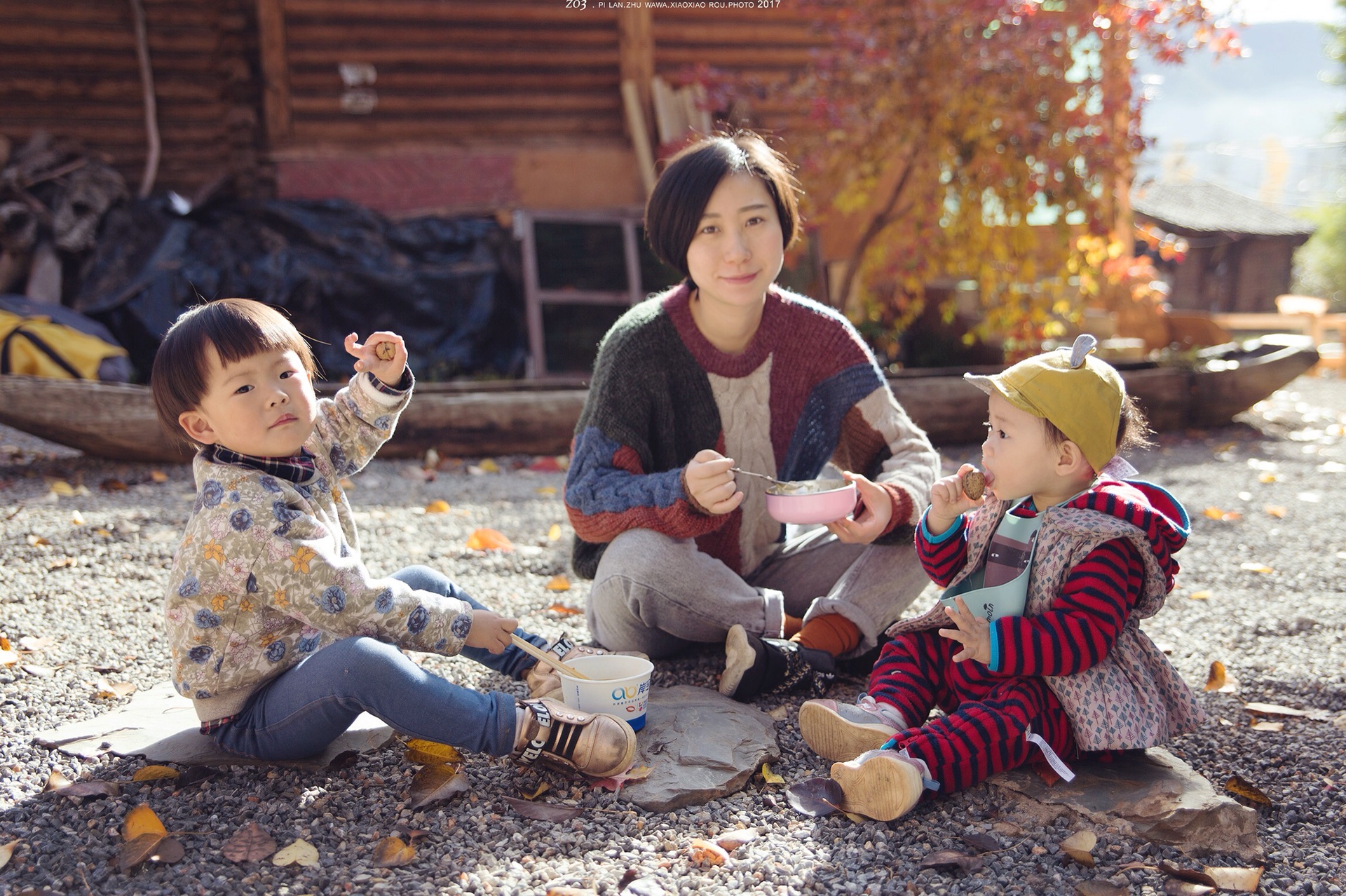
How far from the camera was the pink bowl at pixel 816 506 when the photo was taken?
2.19 metres

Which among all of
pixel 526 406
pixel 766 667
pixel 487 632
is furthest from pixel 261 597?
pixel 526 406

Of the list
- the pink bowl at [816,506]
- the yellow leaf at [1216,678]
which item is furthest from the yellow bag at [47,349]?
the yellow leaf at [1216,678]

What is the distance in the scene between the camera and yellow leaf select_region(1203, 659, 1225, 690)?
2.51 metres

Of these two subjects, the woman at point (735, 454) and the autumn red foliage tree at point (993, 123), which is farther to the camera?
the autumn red foliage tree at point (993, 123)

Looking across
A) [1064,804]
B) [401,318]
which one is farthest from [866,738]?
[401,318]

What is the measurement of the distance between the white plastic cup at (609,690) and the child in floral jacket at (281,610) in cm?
7

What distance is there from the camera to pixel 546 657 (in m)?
2.03

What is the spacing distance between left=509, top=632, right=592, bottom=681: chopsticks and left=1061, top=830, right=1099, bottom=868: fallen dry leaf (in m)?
0.92

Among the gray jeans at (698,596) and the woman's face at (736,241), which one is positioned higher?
the woman's face at (736,241)

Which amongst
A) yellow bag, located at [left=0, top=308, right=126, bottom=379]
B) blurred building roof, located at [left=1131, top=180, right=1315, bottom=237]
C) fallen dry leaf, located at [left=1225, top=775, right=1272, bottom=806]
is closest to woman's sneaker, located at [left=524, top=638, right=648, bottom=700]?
fallen dry leaf, located at [left=1225, top=775, right=1272, bottom=806]

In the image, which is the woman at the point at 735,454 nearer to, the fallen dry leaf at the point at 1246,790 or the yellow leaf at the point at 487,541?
the fallen dry leaf at the point at 1246,790

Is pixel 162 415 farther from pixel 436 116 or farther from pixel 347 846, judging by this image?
pixel 436 116

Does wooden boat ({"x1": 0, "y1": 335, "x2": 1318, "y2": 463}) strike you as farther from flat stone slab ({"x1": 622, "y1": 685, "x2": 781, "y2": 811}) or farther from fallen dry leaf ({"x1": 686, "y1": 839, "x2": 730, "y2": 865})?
fallen dry leaf ({"x1": 686, "y1": 839, "x2": 730, "y2": 865})

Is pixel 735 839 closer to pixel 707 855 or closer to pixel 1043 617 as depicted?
pixel 707 855
